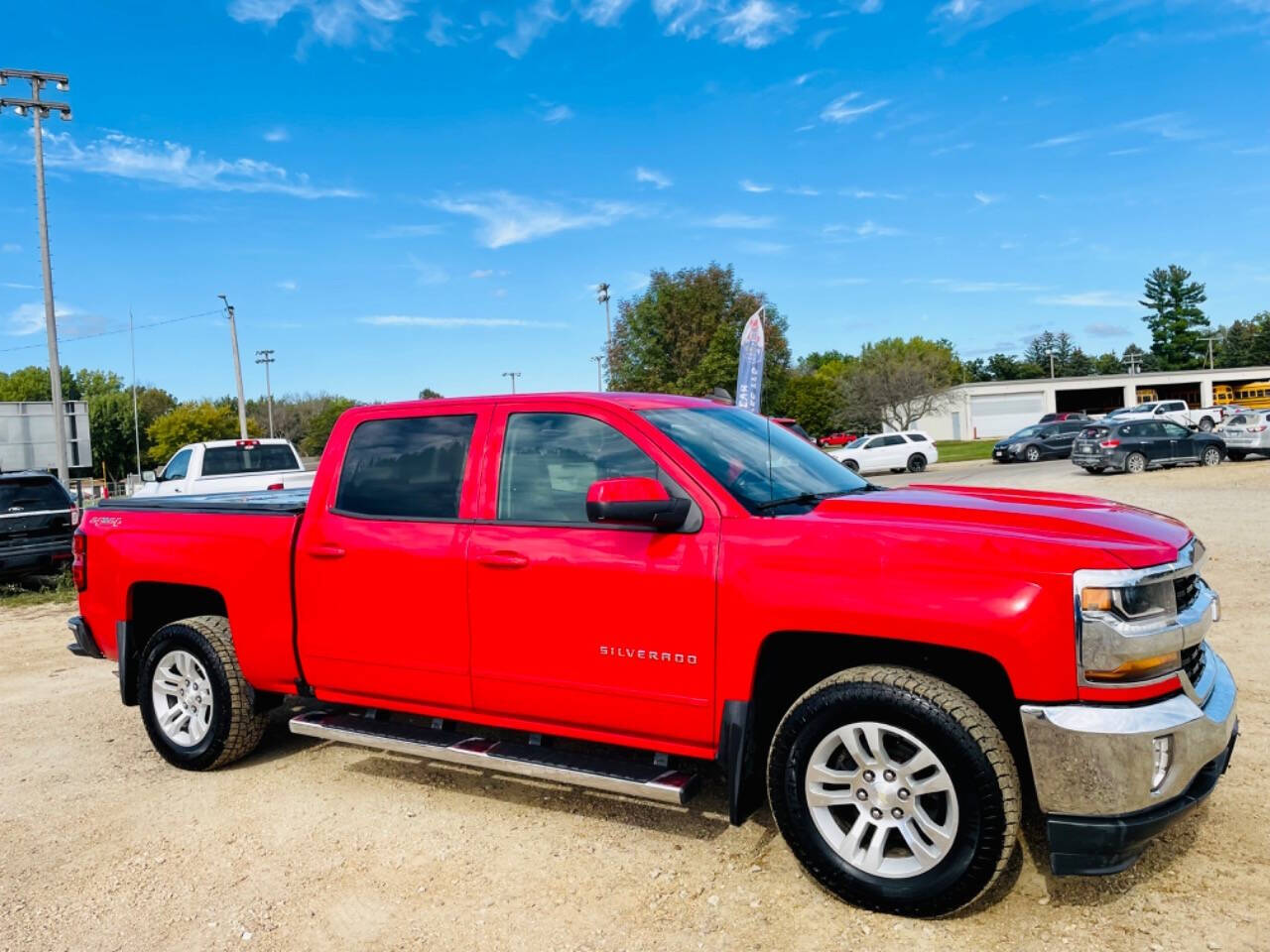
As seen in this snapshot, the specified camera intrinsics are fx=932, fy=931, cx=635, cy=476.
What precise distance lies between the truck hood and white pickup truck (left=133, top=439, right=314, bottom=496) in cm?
1230

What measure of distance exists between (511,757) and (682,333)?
3937 cm

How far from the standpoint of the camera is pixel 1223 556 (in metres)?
10.5

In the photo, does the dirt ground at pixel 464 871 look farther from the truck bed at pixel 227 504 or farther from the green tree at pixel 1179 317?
the green tree at pixel 1179 317

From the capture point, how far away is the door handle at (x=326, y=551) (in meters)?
4.55

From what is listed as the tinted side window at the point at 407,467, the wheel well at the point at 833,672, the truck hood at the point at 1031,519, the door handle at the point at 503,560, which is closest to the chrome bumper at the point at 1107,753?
the wheel well at the point at 833,672

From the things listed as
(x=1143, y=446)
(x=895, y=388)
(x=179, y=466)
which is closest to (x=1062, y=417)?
(x=895, y=388)

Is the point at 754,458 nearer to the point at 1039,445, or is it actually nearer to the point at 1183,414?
the point at 1039,445

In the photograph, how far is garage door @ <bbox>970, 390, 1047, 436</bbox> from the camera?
244 feet

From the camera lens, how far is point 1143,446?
83.0 ft

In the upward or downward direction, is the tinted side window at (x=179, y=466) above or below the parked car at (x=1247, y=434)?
above

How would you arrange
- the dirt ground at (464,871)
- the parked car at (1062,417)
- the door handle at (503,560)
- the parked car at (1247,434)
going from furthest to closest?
the parked car at (1062,417) → the parked car at (1247,434) → the door handle at (503,560) → the dirt ground at (464,871)

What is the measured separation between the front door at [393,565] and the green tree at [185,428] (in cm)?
7717

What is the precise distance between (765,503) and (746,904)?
1528mm

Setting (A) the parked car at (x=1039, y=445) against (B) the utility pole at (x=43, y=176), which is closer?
(B) the utility pole at (x=43, y=176)
